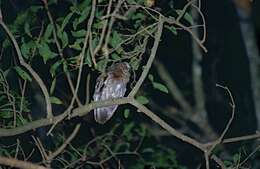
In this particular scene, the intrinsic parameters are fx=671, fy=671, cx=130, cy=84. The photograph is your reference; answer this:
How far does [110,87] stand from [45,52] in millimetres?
1061

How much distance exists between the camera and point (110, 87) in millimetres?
4223

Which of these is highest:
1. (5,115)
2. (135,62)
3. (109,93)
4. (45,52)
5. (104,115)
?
(45,52)

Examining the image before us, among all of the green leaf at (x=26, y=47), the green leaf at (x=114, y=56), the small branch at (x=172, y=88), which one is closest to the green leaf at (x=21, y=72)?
the green leaf at (x=26, y=47)

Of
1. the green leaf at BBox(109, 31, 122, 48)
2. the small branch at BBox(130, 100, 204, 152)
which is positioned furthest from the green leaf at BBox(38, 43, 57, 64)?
the small branch at BBox(130, 100, 204, 152)

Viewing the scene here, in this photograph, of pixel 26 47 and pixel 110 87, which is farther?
pixel 110 87

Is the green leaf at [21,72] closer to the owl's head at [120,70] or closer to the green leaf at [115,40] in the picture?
the green leaf at [115,40]

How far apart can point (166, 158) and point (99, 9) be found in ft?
4.85

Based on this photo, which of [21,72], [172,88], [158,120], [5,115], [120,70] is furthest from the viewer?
[172,88]

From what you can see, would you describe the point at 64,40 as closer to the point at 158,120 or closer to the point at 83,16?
the point at 83,16

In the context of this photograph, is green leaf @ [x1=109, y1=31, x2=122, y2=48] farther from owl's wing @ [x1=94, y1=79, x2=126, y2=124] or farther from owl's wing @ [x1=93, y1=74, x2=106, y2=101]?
owl's wing @ [x1=94, y1=79, x2=126, y2=124]

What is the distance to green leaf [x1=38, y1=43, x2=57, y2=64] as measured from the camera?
320 centimetres

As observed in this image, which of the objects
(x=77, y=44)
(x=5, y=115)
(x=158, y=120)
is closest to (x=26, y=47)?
(x=77, y=44)

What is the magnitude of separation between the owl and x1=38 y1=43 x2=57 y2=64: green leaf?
828 mm

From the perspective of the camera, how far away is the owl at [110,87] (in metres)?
4.09
